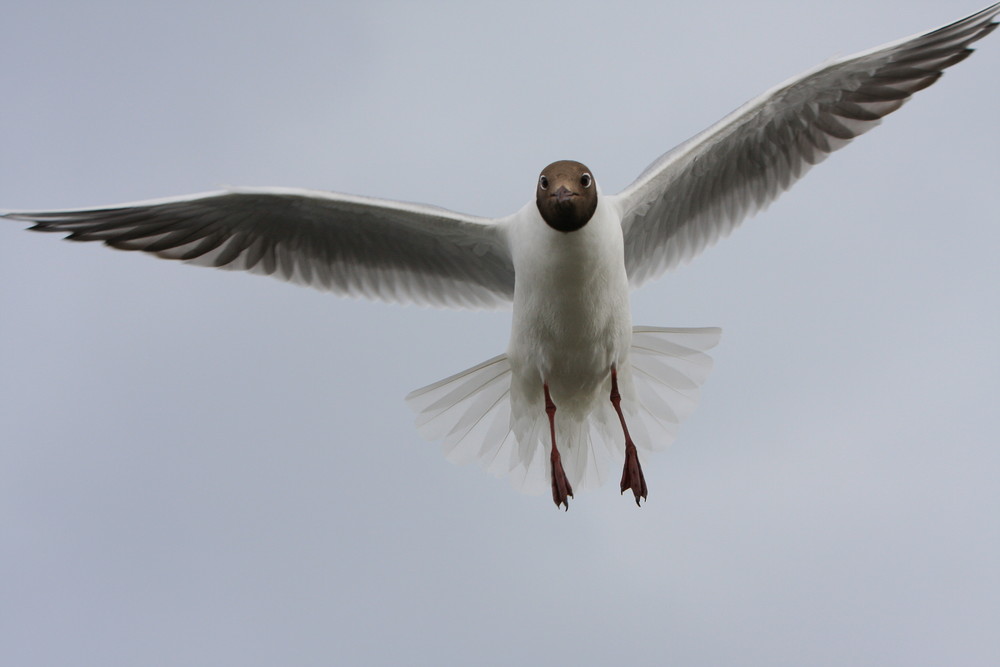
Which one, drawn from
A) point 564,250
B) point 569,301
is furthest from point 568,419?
point 564,250

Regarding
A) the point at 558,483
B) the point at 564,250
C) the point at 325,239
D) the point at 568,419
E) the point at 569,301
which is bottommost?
the point at 558,483

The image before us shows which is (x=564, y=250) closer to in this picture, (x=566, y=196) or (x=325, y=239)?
(x=566, y=196)

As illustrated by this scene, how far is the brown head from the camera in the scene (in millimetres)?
5742

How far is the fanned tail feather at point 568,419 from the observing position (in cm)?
670

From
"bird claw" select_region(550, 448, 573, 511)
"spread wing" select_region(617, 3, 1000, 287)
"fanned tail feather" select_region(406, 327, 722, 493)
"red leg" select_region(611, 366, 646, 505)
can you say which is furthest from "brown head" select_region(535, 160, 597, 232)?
"bird claw" select_region(550, 448, 573, 511)

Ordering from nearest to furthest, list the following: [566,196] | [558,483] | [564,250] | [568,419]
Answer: [566,196] → [564,250] → [558,483] → [568,419]

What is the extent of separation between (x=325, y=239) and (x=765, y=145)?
2.25 metres

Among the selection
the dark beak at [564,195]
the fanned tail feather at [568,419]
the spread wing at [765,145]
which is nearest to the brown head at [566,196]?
the dark beak at [564,195]

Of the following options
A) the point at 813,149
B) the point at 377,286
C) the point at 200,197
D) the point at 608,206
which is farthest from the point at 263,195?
the point at 813,149

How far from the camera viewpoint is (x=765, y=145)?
6.78 meters

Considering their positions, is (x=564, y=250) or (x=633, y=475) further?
(x=633, y=475)

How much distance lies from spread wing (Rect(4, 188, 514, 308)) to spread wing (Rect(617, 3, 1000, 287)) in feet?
2.55

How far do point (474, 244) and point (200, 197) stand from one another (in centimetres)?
138

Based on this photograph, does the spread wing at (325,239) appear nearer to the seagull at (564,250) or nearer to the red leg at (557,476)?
the seagull at (564,250)
